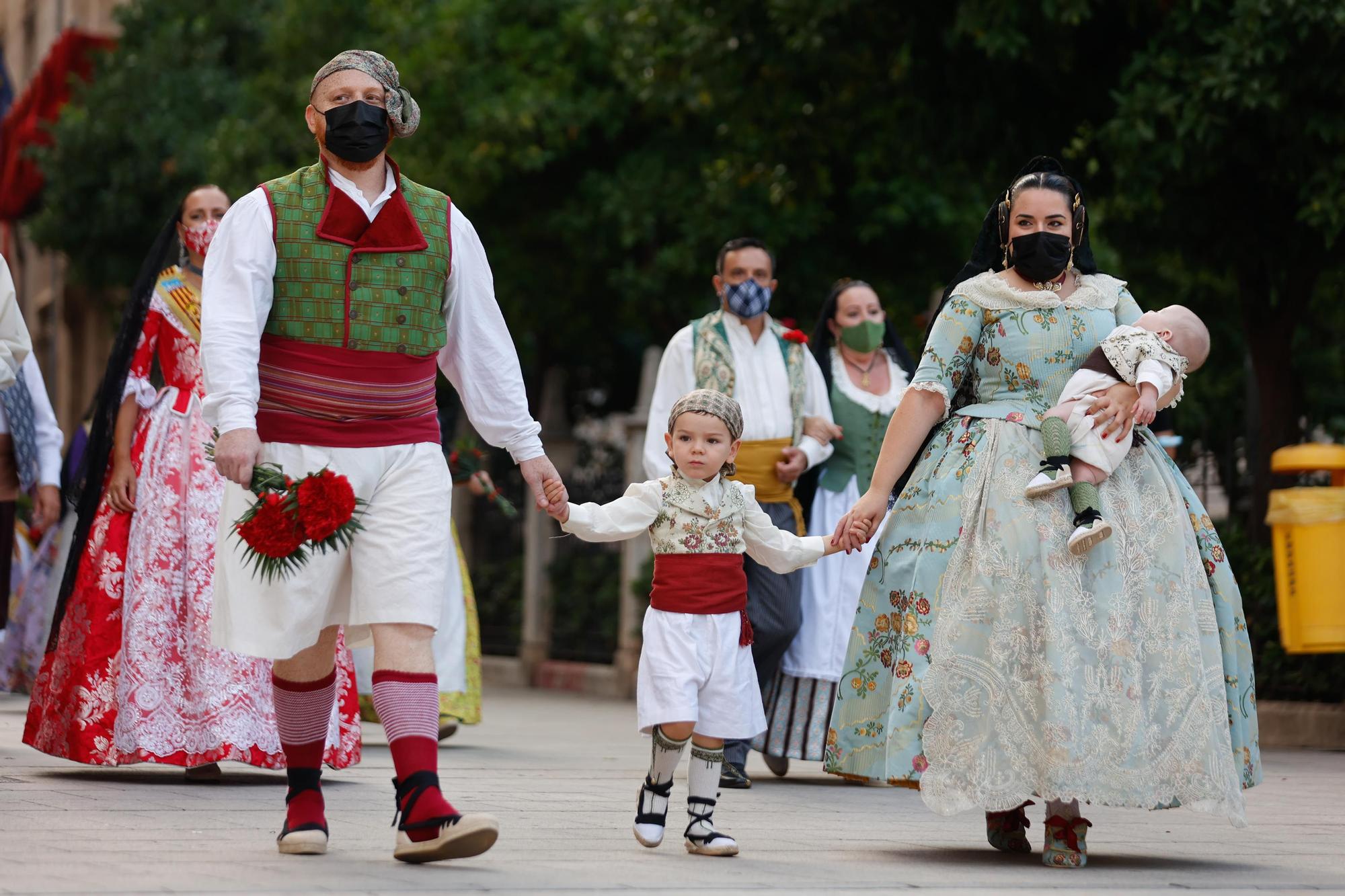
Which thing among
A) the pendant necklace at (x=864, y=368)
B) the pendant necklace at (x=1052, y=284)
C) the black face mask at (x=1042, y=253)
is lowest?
the pendant necklace at (x=1052, y=284)

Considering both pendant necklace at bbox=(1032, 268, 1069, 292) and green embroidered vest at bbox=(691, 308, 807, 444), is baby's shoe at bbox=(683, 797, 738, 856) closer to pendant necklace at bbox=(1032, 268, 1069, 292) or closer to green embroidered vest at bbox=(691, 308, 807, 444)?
pendant necklace at bbox=(1032, 268, 1069, 292)

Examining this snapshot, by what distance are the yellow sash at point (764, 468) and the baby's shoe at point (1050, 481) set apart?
3187 mm

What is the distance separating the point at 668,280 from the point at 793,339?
11.1 meters

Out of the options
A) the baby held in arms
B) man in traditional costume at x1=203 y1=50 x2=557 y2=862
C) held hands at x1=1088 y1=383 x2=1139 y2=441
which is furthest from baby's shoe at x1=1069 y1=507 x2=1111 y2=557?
man in traditional costume at x1=203 y1=50 x2=557 y2=862

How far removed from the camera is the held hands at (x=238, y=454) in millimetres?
5441

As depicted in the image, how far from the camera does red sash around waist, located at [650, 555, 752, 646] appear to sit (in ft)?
21.1

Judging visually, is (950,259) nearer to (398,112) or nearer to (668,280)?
(668,280)

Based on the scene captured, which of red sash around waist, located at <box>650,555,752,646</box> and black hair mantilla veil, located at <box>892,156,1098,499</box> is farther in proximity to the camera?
black hair mantilla veil, located at <box>892,156,1098,499</box>

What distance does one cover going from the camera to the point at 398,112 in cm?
590

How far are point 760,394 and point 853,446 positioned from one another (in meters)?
0.59

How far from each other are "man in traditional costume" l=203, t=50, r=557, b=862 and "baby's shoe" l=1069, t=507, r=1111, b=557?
178cm

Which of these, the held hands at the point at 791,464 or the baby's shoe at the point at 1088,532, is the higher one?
the held hands at the point at 791,464

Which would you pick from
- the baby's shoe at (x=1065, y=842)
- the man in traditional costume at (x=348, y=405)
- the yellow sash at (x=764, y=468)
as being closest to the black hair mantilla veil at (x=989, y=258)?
the baby's shoe at (x=1065, y=842)

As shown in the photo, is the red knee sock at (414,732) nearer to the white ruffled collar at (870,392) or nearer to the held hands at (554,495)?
the held hands at (554,495)
